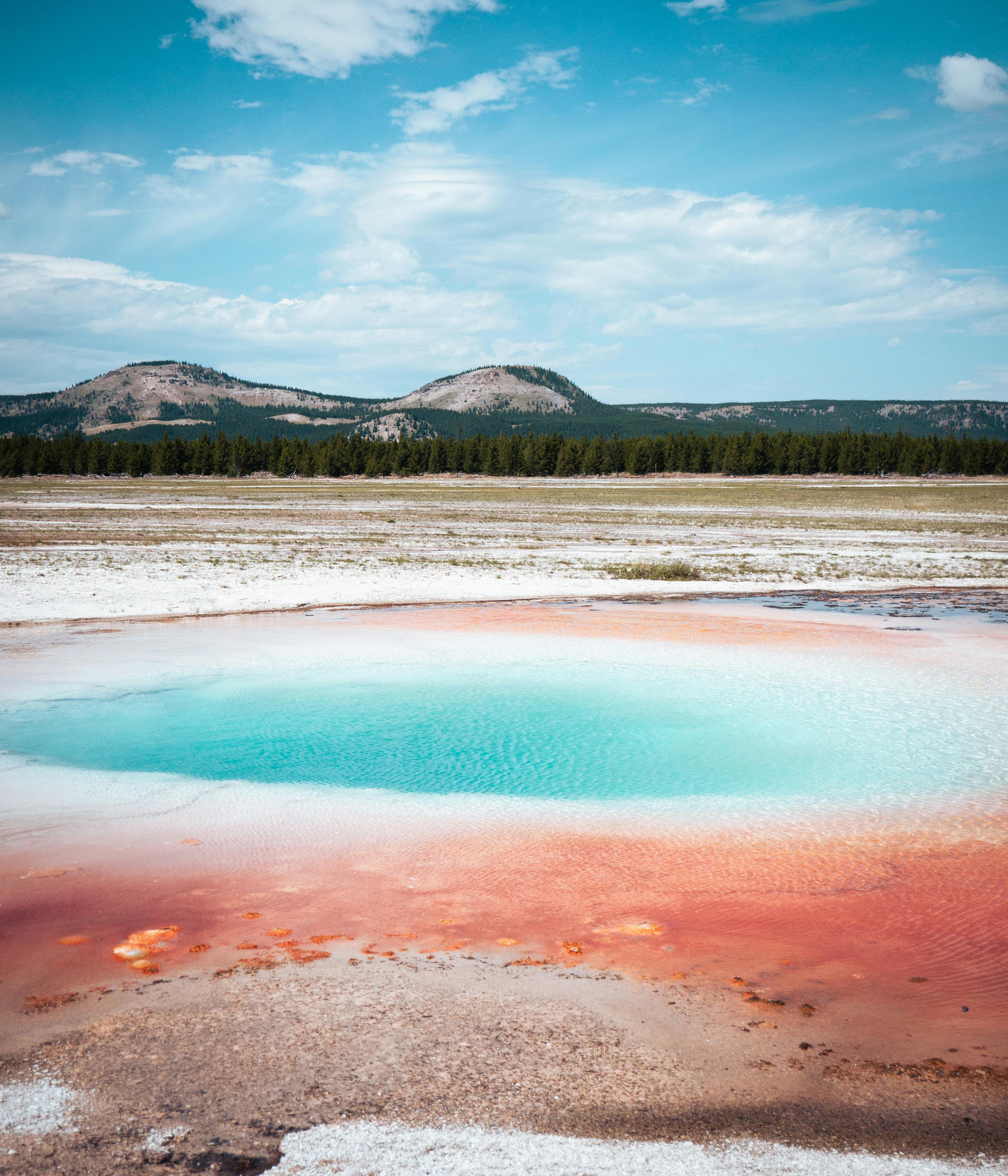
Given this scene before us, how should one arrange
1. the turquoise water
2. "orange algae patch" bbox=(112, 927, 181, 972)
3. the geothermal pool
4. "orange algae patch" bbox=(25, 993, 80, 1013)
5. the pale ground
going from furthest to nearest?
the pale ground
the turquoise water
the geothermal pool
"orange algae patch" bbox=(112, 927, 181, 972)
"orange algae patch" bbox=(25, 993, 80, 1013)

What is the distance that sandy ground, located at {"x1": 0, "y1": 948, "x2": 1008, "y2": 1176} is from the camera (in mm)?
3715

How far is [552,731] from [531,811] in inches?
99.5

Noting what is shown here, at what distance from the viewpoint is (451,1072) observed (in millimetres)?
4125

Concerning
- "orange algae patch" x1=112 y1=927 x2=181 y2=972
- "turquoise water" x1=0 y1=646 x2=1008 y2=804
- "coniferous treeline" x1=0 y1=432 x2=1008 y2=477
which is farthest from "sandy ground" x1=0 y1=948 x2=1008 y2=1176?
"coniferous treeline" x1=0 y1=432 x2=1008 y2=477

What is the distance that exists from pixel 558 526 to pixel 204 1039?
42.9 m

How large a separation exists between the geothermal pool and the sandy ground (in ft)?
1.47

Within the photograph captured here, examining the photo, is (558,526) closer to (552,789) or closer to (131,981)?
(552,789)

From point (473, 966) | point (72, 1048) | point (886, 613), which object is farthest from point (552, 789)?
point (886, 613)

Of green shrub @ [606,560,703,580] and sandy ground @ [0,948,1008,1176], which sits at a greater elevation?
green shrub @ [606,560,703,580]

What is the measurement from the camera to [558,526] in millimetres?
46688

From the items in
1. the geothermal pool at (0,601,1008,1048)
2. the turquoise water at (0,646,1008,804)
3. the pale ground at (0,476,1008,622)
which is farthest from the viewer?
the pale ground at (0,476,1008,622)

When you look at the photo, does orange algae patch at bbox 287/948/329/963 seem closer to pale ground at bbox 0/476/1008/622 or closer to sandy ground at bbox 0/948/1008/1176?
sandy ground at bbox 0/948/1008/1176

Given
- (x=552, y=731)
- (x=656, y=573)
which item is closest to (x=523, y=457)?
(x=656, y=573)

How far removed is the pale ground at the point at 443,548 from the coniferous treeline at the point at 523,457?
79076 millimetres
